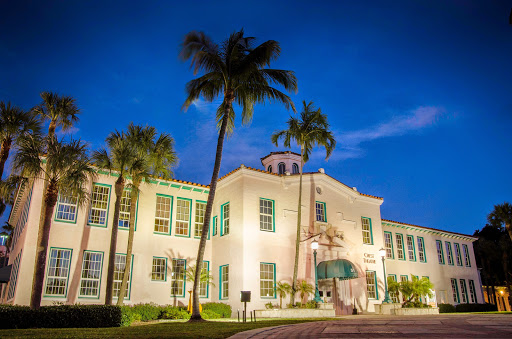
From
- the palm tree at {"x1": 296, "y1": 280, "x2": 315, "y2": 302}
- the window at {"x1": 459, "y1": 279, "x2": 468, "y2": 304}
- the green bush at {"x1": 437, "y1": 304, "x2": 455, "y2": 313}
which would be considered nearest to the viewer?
the palm tree at {"x1": 296, "y1": 280, "x2": 315, "y2": 302}

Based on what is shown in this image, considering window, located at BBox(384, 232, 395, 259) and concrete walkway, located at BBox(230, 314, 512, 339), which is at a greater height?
window, located at BBox(384, 232, 395, 259)

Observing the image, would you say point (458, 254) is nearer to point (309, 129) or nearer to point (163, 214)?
point (309, 129)

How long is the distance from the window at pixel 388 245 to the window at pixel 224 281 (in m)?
15.0

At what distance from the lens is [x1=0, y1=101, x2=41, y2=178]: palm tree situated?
56.6ft

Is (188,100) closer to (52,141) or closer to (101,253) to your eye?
(52,141)

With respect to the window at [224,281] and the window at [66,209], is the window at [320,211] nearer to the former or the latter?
the window at [224,281]

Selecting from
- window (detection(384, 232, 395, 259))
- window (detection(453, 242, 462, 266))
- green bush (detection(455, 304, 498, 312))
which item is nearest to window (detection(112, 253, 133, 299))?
window (detection(384, 232, 395, 259))

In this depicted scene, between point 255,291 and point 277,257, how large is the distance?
2513 mm

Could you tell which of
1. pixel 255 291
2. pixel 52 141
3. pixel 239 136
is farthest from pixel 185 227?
pixel 239 136

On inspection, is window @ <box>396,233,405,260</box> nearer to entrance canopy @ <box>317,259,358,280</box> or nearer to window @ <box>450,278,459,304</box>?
window @ <box>450,278,459,304</box>

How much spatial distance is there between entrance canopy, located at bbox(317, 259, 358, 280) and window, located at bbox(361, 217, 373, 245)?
5665 mm

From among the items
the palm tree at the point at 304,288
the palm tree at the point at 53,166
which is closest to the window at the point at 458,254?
the palm tree at the point at 304,288

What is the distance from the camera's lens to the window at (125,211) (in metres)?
22.2

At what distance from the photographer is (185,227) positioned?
2422 cm
